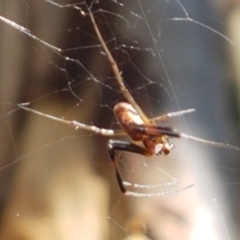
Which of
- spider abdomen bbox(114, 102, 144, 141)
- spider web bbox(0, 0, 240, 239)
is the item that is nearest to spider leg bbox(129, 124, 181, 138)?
spider abdomen bbox(114, 102, 144, 141)

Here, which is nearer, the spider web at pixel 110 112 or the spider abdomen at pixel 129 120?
the spider abdomen at pixel 129 120

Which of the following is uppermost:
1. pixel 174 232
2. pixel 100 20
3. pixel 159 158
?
pixel 100 20

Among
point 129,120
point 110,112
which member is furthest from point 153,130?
point 110,112

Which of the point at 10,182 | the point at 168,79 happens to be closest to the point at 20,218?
the point at 10,182

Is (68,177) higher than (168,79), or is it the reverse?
(168,79)

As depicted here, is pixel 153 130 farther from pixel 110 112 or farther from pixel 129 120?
pixel 110 112

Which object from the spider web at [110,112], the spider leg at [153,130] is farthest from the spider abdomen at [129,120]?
the spider web at [110,112]

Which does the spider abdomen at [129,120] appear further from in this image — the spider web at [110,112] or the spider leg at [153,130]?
the spider web at [110,112]

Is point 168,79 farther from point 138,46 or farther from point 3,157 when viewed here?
point 3,157

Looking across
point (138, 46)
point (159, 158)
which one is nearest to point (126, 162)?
point (159, 158)
